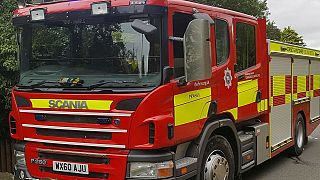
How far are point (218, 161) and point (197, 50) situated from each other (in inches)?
64.9

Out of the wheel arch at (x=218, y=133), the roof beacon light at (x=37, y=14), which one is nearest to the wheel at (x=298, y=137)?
the wheel arch at (x=218, y=133)

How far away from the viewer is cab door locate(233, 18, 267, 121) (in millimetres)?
5672

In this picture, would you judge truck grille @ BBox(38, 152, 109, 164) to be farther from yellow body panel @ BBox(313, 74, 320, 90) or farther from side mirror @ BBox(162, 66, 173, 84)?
yellow body panel @ BBox(313, 74, 320, 90)

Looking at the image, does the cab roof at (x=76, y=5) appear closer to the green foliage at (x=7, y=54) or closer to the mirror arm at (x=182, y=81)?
the mirror arm at (x=182, y=81)

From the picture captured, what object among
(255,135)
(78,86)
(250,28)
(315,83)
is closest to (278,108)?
(255,135)

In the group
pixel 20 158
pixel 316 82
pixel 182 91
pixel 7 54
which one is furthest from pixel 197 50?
pixel 316 82

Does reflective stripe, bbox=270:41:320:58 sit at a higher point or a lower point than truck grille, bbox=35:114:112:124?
higher

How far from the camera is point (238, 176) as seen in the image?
5.71 metres

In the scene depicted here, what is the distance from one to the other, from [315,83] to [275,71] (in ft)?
9.67

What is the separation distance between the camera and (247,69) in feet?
19.5

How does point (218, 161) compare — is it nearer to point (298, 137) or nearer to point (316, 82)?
point (298, 137)

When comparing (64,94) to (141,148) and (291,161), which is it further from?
(291,161)

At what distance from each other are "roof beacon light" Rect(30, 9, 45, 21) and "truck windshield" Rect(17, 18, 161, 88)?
75 mm

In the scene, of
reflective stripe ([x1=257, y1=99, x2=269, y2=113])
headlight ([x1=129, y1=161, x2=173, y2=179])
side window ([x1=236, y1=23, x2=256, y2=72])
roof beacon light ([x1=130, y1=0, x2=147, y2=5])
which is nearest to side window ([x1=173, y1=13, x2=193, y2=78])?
roof beacon light ([x1=130, y1=0, x2=147, y2=5])
